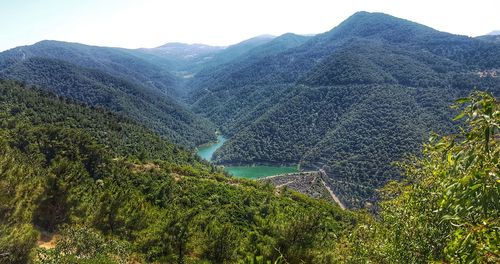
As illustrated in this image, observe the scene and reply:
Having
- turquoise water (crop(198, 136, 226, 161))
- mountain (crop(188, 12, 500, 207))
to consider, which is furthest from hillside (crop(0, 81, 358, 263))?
turquoise water (crop(198, 136, 226, 161))

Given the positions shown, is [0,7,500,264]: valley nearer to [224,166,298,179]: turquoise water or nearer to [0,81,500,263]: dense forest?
[0,81,500,263]: dense forest

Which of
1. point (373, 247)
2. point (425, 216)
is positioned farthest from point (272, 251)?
point (425, 216)

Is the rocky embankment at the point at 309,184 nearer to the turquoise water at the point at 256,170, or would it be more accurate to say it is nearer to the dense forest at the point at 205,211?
the turquoise water at the point at 256,170

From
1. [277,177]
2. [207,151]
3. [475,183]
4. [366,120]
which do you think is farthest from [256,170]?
[475,183]

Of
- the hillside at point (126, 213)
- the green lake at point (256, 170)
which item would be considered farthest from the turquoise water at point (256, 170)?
the hillside at point (126, 213)

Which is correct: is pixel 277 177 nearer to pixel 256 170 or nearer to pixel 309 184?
pixel 309 184

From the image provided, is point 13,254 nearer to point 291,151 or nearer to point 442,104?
point 291,151
